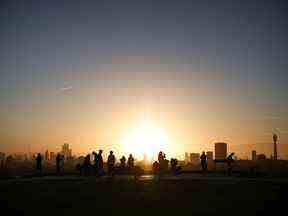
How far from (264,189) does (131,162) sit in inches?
675

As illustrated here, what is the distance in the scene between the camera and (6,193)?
19.2 metres

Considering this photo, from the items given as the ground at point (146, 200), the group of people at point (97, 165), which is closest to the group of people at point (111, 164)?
the group of people at point (97, 165)

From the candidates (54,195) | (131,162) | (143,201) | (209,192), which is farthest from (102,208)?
(131,162)

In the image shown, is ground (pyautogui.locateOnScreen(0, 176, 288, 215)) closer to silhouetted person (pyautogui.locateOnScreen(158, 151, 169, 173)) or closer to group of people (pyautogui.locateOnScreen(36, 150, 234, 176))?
group of people (pyautogui.locateOnScreen(36, 150, 234, 176))

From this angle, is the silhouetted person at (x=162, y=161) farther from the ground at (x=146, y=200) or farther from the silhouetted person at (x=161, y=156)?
the ground at (x=146, y=200)

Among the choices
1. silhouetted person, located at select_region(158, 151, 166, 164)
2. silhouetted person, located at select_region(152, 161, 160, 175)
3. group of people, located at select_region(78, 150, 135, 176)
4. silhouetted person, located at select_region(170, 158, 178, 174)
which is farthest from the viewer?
silhouetted person, located at select_region(170, 158, 178, 174)

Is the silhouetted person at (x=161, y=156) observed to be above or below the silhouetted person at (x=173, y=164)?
above

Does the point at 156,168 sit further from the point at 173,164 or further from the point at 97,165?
the point at 97,165

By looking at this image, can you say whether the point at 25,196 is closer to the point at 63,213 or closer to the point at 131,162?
the point at 63,213

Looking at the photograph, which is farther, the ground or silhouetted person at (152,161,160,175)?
silhouetted person at (152,161,160,175)

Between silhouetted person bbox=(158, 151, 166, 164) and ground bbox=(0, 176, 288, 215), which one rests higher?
silhouetted person bbox=(158, 151, 166, 164)

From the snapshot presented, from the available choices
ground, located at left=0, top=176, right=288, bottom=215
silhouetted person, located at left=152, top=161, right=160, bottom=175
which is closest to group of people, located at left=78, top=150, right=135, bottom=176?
→ silhouetted person, located at left=152, top=161, right=160, bottom=175

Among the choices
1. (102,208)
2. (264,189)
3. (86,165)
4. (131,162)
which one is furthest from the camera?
(131,162)

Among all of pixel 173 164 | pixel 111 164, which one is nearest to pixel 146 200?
pixel 111 164
